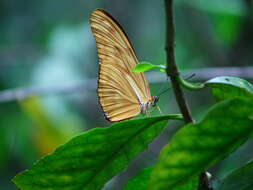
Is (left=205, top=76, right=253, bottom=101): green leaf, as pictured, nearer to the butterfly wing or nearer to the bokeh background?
the butterfly wing

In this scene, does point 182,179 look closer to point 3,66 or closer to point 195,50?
point 3,66

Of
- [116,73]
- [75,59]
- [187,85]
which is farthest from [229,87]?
[75,59]

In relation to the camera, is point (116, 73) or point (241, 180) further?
point (116, 73)

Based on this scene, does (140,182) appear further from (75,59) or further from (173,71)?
(75,59)

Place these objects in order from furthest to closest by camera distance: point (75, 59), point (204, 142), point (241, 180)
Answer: point (75, 59), point (241, 180), point (204, 142)

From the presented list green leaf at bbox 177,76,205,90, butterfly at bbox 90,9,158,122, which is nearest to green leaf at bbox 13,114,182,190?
green leaf at bbox 177,76,205,90

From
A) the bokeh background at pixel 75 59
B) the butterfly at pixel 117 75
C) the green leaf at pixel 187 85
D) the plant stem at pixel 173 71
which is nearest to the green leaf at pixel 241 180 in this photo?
the plant stem at pixel 173 71

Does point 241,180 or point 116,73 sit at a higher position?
point 116,73
